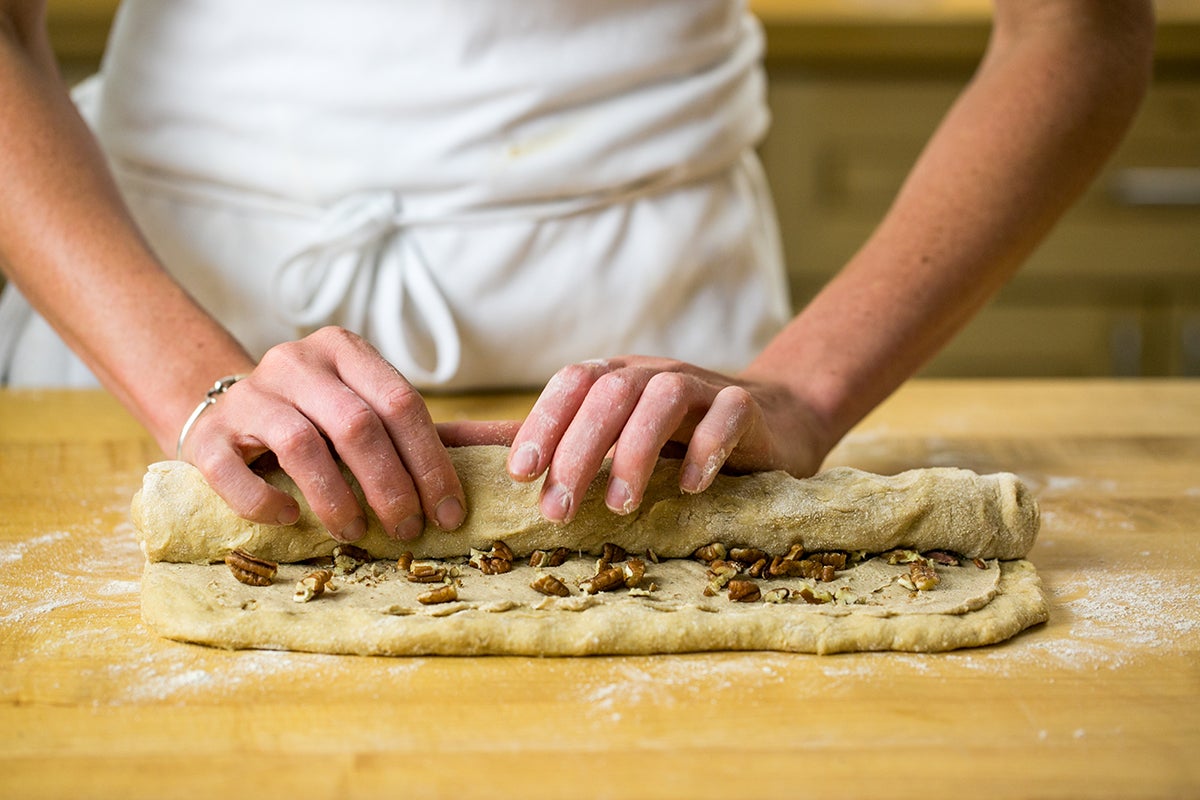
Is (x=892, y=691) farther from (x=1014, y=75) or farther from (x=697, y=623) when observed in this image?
(x=1014, y=75)

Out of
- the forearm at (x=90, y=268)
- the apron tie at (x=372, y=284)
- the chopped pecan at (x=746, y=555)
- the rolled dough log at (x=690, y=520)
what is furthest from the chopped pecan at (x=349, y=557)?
the apron tie at (x=372, y=284)

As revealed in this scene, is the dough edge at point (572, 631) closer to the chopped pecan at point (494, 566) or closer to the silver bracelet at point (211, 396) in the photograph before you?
the chopped pecan at point (494, 566)

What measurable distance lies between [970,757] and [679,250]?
35.4 inches

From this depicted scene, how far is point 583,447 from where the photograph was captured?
3.29 feet

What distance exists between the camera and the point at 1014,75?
1.40 metres

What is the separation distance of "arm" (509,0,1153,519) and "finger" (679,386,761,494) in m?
0.13

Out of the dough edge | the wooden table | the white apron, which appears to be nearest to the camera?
the wooden table

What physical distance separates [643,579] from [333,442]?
0.29 meters

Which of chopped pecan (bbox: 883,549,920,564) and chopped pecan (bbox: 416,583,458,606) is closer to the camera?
chopped pecan (bbox: 416,583,458,606)

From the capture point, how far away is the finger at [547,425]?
101 cm

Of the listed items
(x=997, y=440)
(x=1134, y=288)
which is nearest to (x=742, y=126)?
(x=997, y=440)

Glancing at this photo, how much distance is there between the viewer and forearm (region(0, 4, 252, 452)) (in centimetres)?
119

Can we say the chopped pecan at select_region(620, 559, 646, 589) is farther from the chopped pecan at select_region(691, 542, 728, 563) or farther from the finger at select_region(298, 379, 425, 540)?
the finger at select_region(298, 379, 425, 540)

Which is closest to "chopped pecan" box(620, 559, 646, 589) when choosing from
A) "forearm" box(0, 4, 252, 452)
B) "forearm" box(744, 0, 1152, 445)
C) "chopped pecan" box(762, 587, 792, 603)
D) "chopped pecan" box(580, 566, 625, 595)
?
"chopped pecan" box(580, 566, 625, 595)
